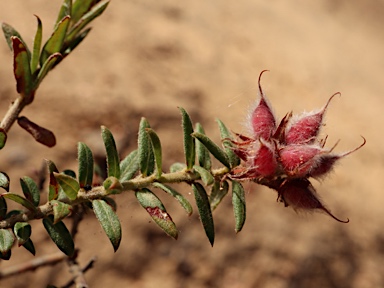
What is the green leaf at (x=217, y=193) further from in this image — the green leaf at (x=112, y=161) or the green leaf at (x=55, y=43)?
the green leaf at (x=55, y=43)

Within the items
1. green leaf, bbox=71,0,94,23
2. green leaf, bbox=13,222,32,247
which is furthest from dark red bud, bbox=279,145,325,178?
green leaf, bbox=71,0,94,23

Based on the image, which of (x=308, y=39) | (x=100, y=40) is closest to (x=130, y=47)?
(x=100, y=40)

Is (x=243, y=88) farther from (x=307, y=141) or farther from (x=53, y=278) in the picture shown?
(x=307, y=141)

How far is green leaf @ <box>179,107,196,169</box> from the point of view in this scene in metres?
1.18

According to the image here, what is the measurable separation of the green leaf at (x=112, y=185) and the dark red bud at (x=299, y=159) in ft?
1.01

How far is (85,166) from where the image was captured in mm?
1194

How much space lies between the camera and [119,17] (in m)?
3.48

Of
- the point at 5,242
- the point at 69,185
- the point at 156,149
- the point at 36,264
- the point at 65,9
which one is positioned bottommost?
the point at 36,264

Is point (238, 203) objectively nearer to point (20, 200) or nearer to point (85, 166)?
point (85, 166)

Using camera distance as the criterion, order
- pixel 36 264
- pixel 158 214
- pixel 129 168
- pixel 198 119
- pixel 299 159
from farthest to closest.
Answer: pixel 198 119, pixel 36 264, pixel 129 168, pixel 158 214, pixel 299 159

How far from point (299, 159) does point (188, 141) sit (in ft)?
0.89

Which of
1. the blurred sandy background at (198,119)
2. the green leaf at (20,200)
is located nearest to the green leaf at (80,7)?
the green leaf at (20,200)

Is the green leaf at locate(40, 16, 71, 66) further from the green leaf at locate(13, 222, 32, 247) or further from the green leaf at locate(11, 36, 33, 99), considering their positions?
the green leaf at locate(13, 222, 32, 247)

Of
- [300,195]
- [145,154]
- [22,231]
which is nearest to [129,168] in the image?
[145,154]
